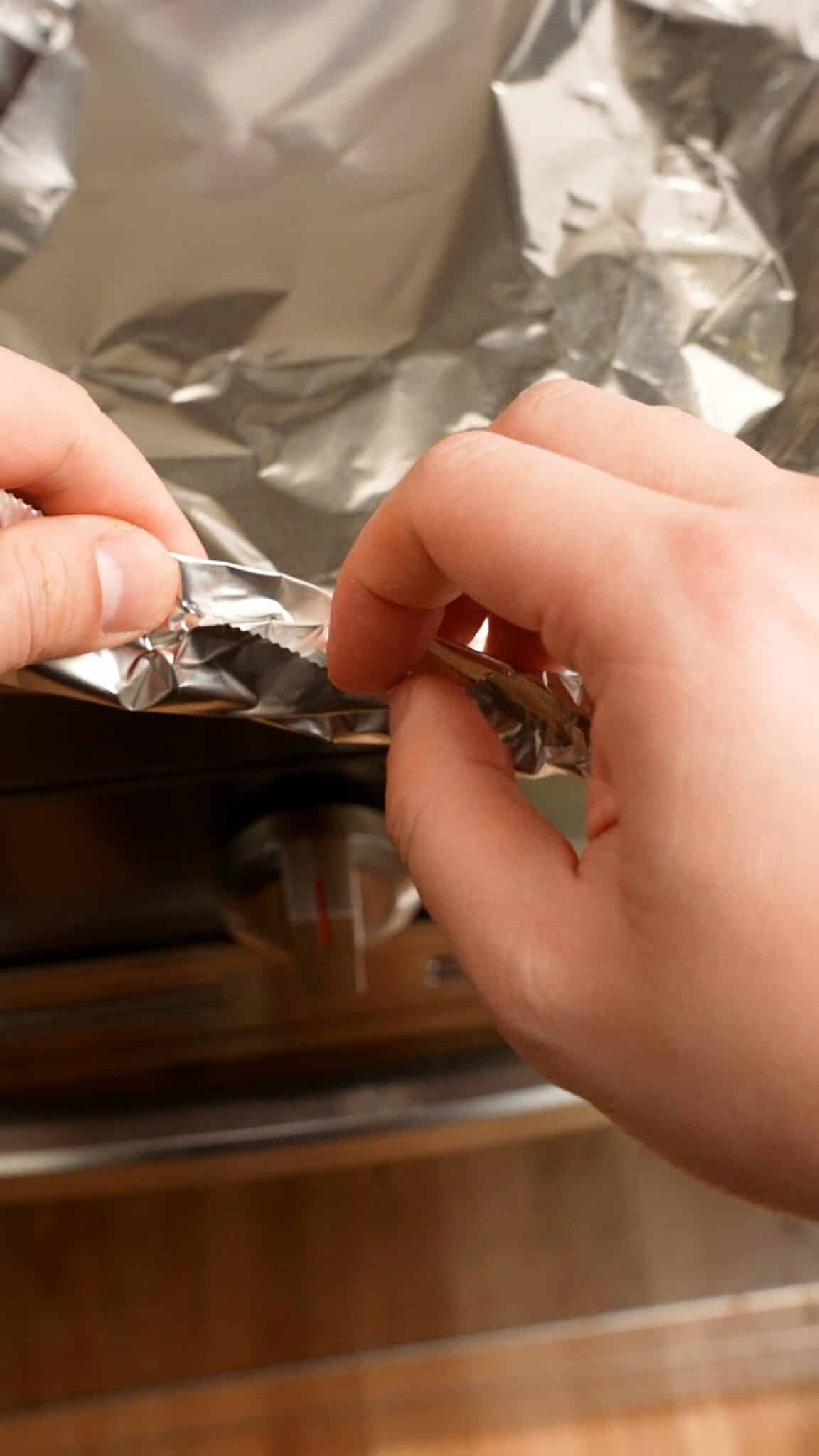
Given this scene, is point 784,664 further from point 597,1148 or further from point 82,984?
point 597,1148

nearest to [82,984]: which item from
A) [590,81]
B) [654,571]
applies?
[654,571]

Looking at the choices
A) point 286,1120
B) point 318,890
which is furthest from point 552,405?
point 286,1120

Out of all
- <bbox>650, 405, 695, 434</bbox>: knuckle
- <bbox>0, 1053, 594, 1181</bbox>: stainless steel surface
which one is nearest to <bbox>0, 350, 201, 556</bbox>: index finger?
<bbox>650, 405, 695, 434</bbox>: knuckle

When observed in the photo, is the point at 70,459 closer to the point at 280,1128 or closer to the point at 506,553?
the point at 506,553

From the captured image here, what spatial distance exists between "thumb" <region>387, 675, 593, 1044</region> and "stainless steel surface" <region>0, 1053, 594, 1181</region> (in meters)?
0.20

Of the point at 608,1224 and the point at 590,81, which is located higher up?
the point at 590,81

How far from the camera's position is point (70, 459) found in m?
0.24

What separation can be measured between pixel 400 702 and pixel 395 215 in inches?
7.6

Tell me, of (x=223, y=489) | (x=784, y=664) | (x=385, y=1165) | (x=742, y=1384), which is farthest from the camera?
(x=742, y=1384)

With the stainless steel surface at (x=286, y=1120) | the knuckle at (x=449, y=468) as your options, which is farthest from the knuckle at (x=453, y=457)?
the stainless steel surface at (x=286, y=1120)

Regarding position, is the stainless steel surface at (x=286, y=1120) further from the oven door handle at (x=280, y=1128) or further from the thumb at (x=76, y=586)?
the thumb at (x=76, y=586)

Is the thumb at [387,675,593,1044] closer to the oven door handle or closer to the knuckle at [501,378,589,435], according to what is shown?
the knuckle at [501,378,589,435]

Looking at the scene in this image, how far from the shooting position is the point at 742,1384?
784 mm

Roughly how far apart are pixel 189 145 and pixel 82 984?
0.88 feet
